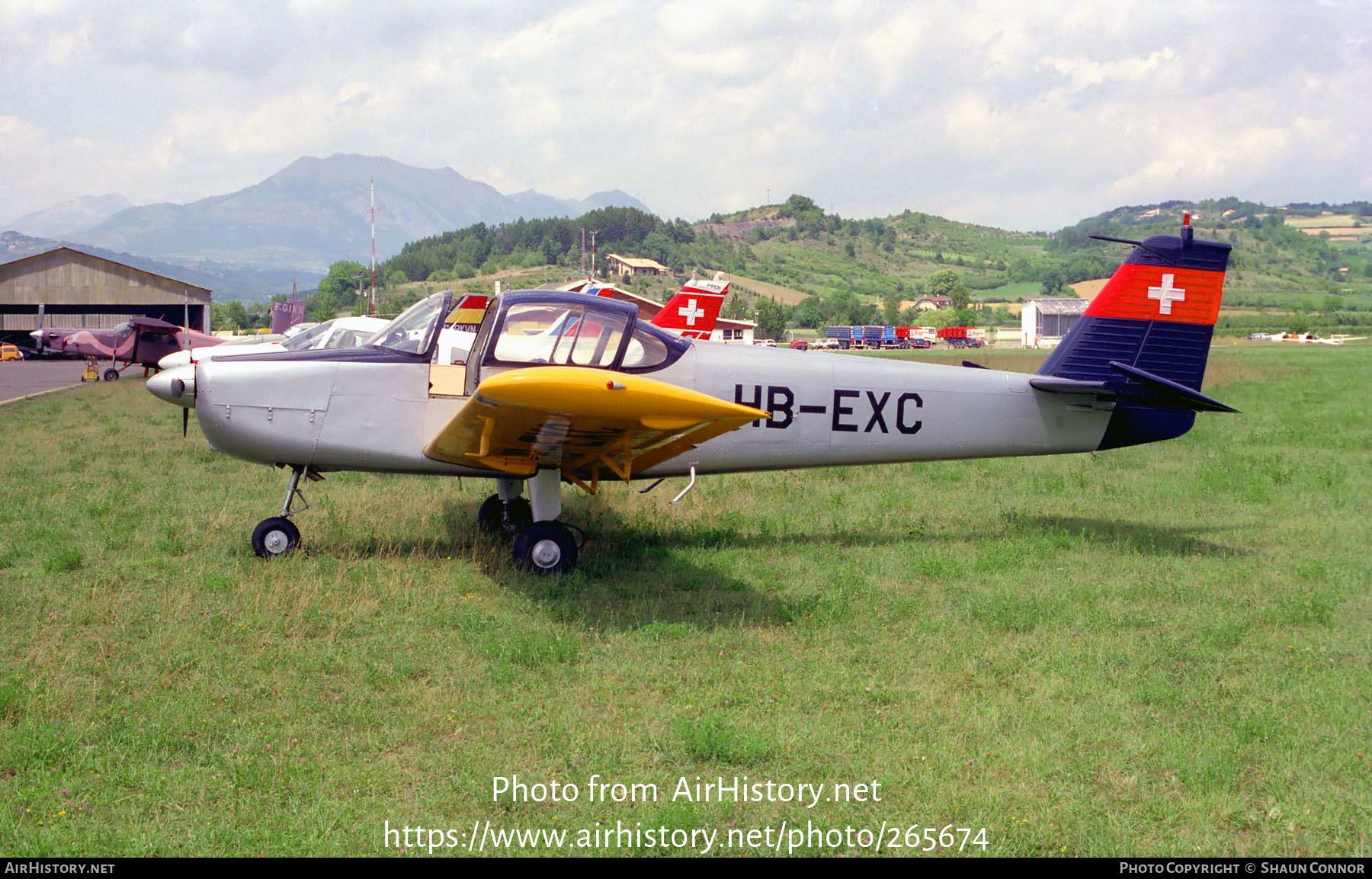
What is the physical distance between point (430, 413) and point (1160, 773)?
18.2 ft

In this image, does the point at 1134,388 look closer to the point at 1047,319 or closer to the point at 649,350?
the point at 649,350

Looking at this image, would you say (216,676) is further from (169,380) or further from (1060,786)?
(1060,786)

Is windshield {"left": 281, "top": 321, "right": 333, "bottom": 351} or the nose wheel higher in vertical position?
windshield {"left": 281, "top": 321, "right": 333, "bottom": 351}

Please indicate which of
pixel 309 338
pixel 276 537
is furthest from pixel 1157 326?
pixel 309 338

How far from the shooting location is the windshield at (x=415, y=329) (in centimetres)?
759

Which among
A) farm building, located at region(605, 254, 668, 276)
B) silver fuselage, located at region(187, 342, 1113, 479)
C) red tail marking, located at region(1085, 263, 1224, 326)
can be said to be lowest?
silver fuselage, located at region(187, 342, 1113, 479)

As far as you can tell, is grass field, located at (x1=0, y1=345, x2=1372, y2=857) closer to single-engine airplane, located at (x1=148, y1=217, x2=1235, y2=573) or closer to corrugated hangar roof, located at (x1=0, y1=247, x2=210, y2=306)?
single-engine airplane, located at (x1=148, y1=217, x2=1235, y2=573)

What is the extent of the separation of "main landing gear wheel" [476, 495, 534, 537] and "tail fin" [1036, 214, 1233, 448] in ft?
16.9

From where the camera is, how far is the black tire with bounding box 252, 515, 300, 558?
296 inches

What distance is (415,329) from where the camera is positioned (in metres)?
7.69

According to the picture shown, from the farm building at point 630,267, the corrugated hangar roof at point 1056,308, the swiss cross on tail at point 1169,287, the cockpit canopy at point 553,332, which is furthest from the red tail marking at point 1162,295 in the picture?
the farm building at point 630,267

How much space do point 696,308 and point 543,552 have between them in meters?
17.5

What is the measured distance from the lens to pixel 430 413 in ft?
24.5

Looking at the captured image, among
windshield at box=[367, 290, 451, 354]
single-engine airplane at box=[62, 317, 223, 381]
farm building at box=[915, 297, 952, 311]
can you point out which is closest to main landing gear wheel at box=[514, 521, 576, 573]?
windshield at box=[367, 290, 451, 354]
